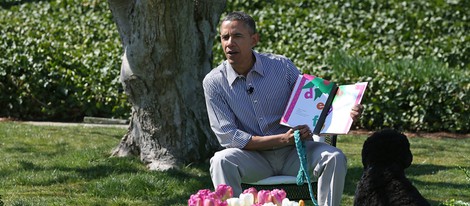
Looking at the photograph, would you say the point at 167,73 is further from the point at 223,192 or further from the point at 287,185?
the point at 223,192

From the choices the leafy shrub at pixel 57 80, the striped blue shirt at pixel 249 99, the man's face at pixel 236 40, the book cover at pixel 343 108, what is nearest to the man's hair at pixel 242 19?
the man's face at pixel 236 40

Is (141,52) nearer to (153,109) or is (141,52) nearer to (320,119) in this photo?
(153,109)

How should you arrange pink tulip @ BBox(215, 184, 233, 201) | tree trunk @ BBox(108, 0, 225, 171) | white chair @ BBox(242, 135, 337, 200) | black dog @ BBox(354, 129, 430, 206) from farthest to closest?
tree trunk @ BBox(108, 0, 225, 171) < white chair @ BBox(242, 135, 337, 200) < black dog @ BBox(354, 129, 430, 206) < pink tulip @ BBox(215, 184, 233, 201)

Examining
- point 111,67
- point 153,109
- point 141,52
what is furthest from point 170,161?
point 111,67

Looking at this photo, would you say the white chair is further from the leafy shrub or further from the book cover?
the leafy shrub

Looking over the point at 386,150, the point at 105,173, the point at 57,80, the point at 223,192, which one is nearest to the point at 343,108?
the point at 386,150

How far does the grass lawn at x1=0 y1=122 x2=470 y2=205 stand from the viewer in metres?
6.91

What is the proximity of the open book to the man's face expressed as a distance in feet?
1.25

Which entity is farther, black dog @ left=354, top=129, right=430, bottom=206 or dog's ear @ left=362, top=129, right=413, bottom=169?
dog's ear @ left=362, top=129, right=413, bottom=169

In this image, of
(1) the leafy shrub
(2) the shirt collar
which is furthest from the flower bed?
(1) the leafy shrub

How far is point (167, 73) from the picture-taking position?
7656mm

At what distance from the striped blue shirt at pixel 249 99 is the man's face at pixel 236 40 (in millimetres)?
118

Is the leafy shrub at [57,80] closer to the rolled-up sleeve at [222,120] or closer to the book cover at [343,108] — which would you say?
the rolled-up sleeve at [222,120]

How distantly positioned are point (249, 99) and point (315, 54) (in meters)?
7.06
